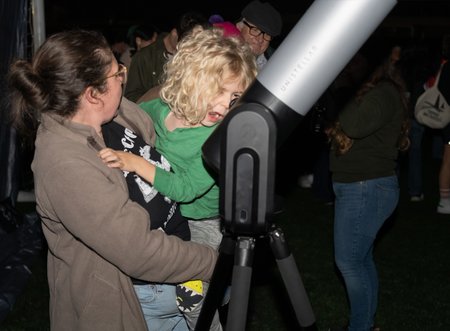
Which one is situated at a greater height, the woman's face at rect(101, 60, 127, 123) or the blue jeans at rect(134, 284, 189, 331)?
the woman's face at rect(101, 60, 127, 123)

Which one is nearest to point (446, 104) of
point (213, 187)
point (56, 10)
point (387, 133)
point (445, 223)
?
point (445, 223)

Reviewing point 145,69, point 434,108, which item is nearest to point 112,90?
point 145,69

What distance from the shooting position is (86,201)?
1.55 meters

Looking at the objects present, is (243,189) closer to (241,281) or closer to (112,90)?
(241,281)

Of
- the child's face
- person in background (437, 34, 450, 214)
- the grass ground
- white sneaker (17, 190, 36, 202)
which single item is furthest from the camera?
white sneaker (17, 190, 36, 202)

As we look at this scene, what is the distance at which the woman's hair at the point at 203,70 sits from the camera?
1.76 meters

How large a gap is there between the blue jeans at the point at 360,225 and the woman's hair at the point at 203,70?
1415 mm

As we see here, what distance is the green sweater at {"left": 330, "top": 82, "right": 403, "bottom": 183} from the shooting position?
2.96 metres

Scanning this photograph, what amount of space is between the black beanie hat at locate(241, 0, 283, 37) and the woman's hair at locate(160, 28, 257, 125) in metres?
2.06

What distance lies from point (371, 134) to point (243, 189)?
1894mm

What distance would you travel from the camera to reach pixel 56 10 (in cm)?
2216

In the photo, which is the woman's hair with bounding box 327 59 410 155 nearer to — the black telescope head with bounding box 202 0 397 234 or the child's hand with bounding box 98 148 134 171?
the child's hand with bounding box 98 148 134 171

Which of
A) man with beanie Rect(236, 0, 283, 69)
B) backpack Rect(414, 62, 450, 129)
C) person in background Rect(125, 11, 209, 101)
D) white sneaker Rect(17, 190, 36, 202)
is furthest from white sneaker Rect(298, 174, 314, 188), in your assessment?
man with beanie Rect(236, 0, 283, 69)

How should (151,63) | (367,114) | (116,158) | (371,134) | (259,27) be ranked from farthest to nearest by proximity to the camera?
(151,63)
(259,27)
(371,134)
(367,114)
(116,158)
